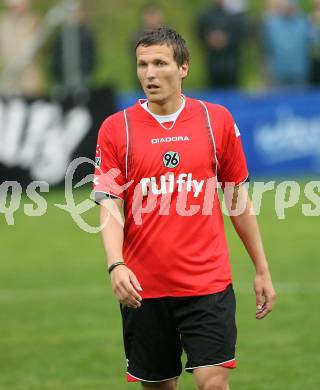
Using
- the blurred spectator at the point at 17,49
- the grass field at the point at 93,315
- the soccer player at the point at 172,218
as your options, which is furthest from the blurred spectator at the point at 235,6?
the soccer player at the point at 172,218

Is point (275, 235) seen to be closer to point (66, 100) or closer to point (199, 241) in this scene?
point (66, 100)

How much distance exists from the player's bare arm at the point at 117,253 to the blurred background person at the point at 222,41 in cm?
1379

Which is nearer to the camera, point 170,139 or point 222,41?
point 170,139

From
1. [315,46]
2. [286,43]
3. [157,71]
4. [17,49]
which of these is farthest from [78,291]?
[315,46]

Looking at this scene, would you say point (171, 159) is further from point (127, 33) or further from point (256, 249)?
point (127, 33)

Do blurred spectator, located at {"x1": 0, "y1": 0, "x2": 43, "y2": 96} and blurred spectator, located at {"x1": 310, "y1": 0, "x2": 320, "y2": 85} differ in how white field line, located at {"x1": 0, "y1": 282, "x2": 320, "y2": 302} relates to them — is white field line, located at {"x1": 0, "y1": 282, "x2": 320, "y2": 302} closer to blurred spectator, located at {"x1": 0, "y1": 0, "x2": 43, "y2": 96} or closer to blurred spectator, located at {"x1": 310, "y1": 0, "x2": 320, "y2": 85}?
blurred spectator, located at {"x1": 0, "y1": 0, "x2": 43, "y2": 96}

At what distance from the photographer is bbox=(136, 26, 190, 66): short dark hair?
20.4 ft

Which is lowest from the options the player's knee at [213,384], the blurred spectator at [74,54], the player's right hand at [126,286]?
the player's knee at [213,384]

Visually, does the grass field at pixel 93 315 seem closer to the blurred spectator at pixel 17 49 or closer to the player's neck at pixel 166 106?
the player's neck at pixel 166 106

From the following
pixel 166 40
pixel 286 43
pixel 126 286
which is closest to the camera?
pixel 126 286

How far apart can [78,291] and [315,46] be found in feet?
32.6

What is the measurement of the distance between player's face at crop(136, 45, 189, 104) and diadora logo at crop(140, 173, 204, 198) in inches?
16.3

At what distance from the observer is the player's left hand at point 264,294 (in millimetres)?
6465

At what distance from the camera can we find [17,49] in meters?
20.1
